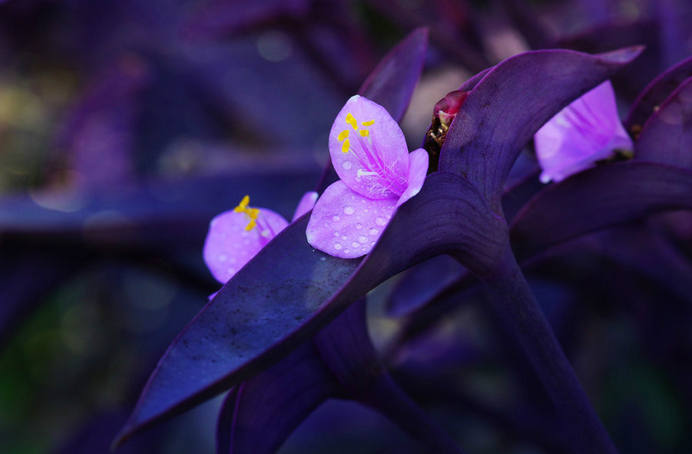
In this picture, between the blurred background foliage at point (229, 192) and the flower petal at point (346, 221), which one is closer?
the flower petal at point (346, 221)

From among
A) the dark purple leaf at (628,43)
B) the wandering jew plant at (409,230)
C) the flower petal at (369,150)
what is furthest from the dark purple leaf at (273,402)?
the dark purple leaf at (628,43)

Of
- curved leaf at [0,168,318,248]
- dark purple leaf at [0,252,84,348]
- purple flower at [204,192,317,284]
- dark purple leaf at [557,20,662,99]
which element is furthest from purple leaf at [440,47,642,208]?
dark purple leaf at [0,252,84,348]

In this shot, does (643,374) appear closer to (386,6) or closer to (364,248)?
(386,6)

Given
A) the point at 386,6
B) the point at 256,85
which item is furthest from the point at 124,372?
the point at 386,6

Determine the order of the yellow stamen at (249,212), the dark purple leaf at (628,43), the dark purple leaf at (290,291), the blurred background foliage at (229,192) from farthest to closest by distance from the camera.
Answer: the blurred background foliage at (229,192) → the dark purple leaf at (628,43) → the yellow stamen at (249,212) → the dark purple leaf at (290,291)

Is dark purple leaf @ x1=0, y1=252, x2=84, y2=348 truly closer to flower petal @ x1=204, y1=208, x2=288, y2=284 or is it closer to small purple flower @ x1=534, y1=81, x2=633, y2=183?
flower petal @ x1=204, y1=208, x2=288, y2=284

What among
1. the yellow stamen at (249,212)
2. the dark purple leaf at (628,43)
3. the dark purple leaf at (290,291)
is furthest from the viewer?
the dark purple leaf at (628,43)

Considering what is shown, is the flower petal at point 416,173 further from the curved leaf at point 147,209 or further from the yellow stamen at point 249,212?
the curved leaf at point 147,209
